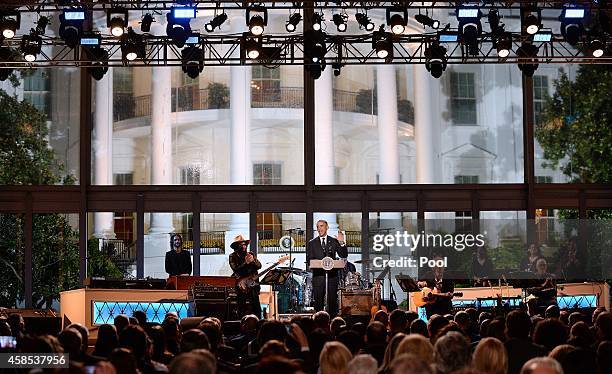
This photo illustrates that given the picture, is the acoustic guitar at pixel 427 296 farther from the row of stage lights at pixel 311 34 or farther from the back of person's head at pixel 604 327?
the back of person's head at pixel 604 327

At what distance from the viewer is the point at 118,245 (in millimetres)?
19547

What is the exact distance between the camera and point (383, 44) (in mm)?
16984

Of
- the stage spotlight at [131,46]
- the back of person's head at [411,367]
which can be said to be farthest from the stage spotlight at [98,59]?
the back of person's head at [411,367]

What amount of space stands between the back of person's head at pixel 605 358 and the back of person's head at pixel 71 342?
3730 millimetres

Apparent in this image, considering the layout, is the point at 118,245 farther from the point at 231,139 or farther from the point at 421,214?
the point at 421,214

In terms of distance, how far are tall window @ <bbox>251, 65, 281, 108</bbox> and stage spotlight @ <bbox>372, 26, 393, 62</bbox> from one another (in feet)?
11.1

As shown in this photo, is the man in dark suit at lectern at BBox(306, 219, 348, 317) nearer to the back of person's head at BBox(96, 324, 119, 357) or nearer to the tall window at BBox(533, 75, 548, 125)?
the tall window at BBox(533, 75, 548, 125)

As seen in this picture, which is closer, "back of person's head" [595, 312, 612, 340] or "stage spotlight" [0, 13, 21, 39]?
"back of person's head" [595, 312, 612, 340]

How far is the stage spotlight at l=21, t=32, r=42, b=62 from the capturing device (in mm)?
16797

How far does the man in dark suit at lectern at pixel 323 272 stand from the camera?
50.4ft

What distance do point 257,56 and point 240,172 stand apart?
3765 mm

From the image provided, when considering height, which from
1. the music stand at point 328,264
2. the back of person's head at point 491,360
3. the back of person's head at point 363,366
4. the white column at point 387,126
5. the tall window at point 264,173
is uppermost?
the white column at point 387,126

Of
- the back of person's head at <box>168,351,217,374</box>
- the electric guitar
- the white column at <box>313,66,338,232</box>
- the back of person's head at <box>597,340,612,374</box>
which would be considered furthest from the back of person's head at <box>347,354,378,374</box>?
the white column at <box>313,66,338,232</box>

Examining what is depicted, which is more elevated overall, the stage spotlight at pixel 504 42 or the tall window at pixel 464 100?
the stage spotlight at pixel 504 42
